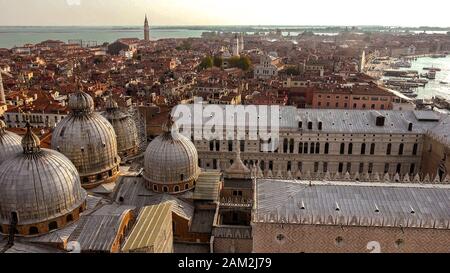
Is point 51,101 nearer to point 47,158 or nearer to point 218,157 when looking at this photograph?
point 218,157

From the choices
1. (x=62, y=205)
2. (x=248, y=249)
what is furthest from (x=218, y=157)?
(x=62, y=205)

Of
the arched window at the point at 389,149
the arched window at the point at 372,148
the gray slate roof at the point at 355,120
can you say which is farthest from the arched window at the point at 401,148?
the arched window at the point at 372,148

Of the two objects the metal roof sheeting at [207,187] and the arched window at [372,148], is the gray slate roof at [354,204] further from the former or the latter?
the arched window at [372,148]

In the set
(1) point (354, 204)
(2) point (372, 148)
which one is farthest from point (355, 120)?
(1) point (354, 204)

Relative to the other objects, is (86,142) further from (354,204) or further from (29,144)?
(354,204)

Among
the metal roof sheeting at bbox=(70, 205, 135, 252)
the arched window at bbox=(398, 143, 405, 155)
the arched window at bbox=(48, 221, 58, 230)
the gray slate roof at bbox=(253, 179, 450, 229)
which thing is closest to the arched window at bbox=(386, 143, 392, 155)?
the arched window at bbox=(398, 143, 405, 155)
